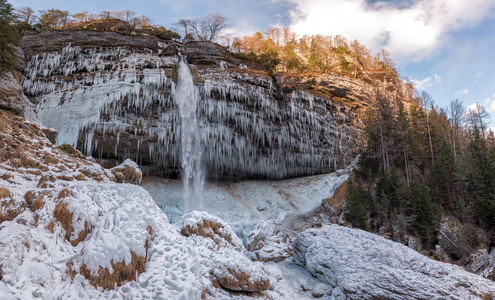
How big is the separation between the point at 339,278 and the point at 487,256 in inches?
546

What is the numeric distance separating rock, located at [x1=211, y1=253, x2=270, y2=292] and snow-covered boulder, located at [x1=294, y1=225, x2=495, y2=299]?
2.44 meters

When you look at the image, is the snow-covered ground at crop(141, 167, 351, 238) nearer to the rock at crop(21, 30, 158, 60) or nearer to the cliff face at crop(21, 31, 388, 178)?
the cliff face at crop(21, 31, 388, 178)

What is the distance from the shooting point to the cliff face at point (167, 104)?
68.5 ft

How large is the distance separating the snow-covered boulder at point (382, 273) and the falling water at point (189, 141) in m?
15.7

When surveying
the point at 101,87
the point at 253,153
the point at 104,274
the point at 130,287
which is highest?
the point at 101,87

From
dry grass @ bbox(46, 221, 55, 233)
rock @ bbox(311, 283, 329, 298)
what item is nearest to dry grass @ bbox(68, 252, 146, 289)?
dry grass @ bbox(46, 221, 55, 233)

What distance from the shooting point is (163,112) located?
22.4 metres

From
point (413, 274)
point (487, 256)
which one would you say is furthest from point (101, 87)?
point (487, 256)

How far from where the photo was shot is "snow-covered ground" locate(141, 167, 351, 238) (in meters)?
23.0

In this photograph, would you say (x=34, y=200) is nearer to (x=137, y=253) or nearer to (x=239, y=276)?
(x=137, y=253)

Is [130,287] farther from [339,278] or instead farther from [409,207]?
[409,207]

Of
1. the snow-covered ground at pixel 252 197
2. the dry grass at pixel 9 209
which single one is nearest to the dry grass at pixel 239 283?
the dry grass at pixel 9 209

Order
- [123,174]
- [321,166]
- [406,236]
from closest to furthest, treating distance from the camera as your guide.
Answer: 1. [123,174]
2. [406,236]
3. [321,166]

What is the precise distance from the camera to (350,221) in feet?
64.0
